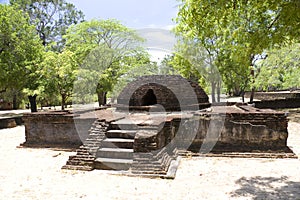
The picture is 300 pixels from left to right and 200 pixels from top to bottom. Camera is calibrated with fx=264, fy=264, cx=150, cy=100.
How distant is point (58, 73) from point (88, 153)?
10284 mm

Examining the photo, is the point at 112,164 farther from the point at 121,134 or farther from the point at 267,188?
the point at 267,188

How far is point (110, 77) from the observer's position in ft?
59.3

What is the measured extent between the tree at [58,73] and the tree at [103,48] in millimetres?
1392

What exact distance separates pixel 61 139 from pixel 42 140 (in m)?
0.81

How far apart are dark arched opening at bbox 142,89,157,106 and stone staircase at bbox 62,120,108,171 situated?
3846mm

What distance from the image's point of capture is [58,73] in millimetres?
16141

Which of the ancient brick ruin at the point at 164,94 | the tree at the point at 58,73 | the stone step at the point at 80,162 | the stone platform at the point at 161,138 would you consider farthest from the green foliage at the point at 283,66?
the stone step at the point at 80,162

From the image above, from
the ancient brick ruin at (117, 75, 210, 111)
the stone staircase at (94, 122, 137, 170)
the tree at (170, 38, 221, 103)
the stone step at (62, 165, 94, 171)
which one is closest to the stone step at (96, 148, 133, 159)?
the stone staircase at (94, 122, 137, 170)

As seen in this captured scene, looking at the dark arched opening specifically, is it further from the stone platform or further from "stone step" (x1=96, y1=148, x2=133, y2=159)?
"stone step" (x1=96, y1=148, x2=133, y2=159)

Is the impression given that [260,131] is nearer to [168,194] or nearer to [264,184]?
[264,184]

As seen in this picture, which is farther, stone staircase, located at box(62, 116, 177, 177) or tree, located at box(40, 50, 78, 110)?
tree, located at box(40, 50, 78, 110)

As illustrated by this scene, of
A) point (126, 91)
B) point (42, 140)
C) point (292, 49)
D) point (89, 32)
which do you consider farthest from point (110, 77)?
point (292, 49)

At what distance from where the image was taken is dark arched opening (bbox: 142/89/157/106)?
11531 millimetres

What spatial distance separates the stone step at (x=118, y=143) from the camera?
A: 7.27 metres
